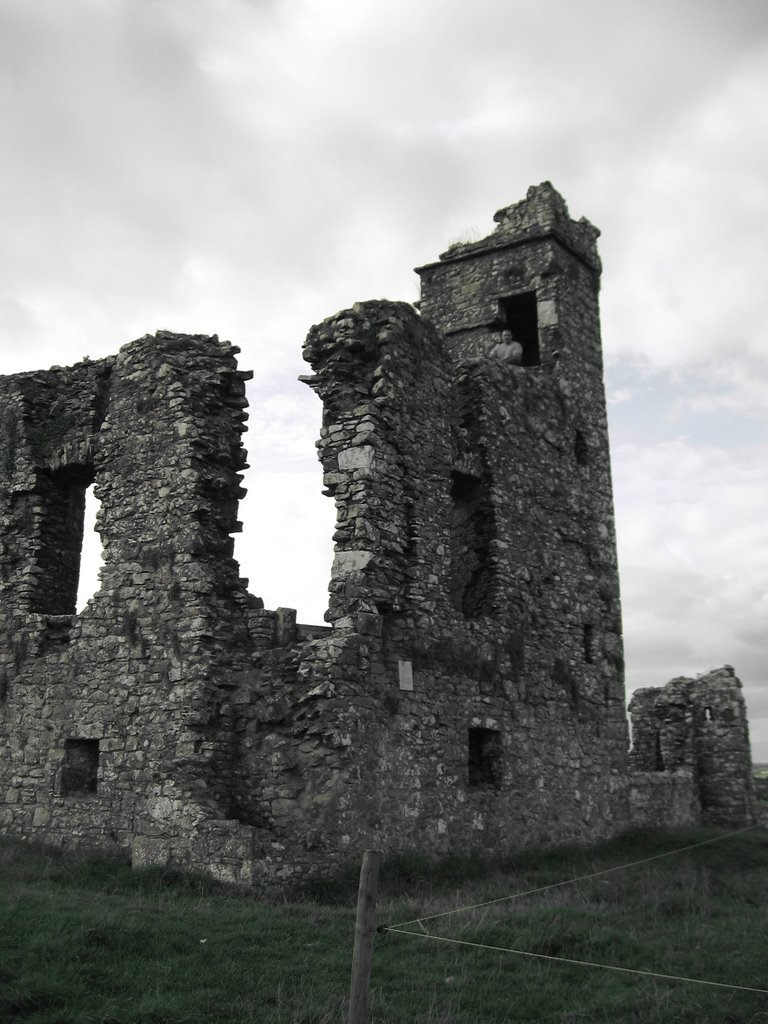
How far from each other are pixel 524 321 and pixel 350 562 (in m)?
8.76

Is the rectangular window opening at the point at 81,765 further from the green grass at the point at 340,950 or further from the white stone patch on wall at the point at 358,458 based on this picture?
the white stone patch on wall at the point at 358,458

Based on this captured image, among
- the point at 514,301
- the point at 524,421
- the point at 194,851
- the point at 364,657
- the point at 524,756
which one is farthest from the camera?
the point at 514,301

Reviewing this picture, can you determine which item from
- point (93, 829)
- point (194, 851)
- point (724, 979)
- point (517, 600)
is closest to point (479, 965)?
point (724, 979)

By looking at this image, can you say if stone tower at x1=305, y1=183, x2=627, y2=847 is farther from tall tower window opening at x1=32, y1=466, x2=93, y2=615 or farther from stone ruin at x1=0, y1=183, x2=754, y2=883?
tall tower window opening at x1=32, y1=466, x2=93, y2=615

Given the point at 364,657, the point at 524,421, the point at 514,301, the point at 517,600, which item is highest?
the point at 514,301

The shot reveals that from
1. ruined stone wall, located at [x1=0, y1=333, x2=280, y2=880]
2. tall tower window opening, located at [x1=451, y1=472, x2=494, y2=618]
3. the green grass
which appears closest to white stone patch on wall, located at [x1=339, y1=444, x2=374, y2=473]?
ruined stone wall, located at [x1=0, y1=333, x2=280, y2=880]

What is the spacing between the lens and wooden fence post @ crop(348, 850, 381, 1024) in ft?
17.8

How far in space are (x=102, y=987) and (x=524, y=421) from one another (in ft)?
35.2

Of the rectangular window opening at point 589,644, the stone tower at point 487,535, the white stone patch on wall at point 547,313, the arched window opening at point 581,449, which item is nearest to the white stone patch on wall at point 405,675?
the stone tower at point 487,535

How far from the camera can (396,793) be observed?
11312mm

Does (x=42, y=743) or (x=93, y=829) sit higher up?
(x=42, y=743)

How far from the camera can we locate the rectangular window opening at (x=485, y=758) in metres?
13.2

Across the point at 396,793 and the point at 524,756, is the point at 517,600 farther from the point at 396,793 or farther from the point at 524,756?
the point at 396,793

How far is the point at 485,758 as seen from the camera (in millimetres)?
13289
